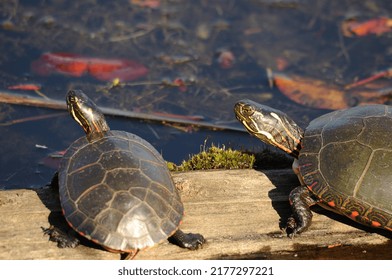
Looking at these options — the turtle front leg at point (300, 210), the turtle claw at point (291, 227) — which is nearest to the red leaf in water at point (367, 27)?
the turtle front leg at point (300, 210)

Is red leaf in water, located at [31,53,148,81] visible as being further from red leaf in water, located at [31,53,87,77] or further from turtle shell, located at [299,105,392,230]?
turtle shell, located at [299,105,392,230]

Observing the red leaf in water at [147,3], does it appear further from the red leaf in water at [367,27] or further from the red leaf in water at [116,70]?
the red leaf in water at [367,27]

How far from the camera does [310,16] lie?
26.8 feet

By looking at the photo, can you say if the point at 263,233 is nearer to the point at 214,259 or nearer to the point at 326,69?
the point at 214,259

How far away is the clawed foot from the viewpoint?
3829 mm

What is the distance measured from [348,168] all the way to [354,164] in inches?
1.8

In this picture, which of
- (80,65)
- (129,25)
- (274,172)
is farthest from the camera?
(129,25)

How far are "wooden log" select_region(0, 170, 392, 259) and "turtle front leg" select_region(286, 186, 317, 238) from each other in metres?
0.06

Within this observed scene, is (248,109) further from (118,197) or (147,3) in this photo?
(147,3)

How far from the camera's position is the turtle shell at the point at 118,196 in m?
3.66

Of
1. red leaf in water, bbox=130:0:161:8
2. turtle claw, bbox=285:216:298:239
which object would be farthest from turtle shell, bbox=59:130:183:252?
red leaf in water, bbox=130:0:161:8

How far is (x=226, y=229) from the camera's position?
4090 millimetres

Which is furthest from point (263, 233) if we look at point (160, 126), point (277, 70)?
point (277, 70)
